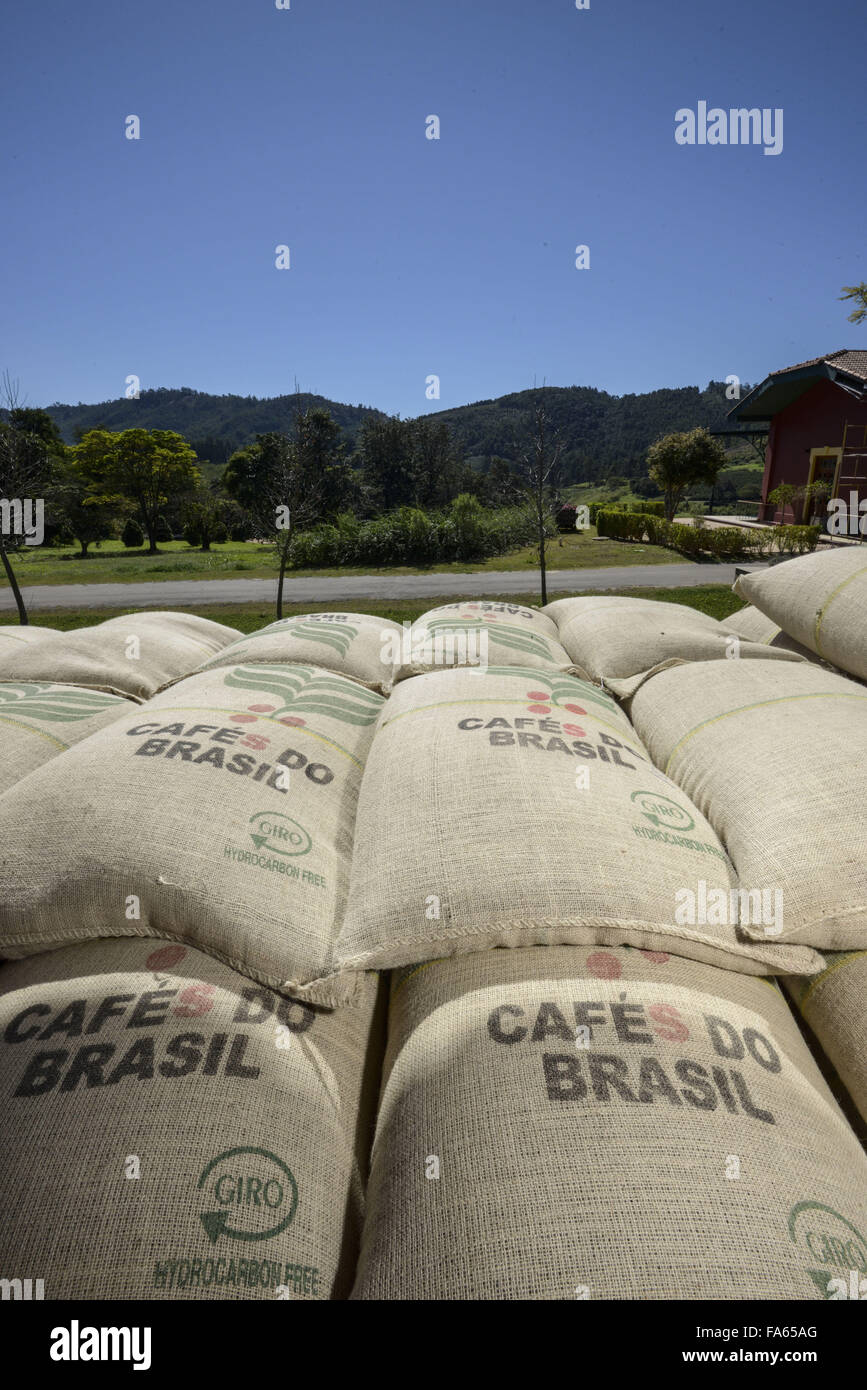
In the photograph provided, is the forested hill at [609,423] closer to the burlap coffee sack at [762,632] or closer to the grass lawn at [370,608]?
the grass lawn at [370,608]

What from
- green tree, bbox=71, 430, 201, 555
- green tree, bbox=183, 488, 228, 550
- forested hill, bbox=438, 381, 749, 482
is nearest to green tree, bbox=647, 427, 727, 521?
green tree, bbox=183, 488, 228, 550

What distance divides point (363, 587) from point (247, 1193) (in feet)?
47.3

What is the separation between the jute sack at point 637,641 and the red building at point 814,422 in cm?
1645

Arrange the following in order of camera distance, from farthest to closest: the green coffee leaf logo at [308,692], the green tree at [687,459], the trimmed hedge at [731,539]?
the green tree at [687,459]
the trimmed hedge at [731,539]
the green coffee leaf logo at [308,692]

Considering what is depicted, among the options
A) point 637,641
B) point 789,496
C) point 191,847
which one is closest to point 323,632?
point 637,641

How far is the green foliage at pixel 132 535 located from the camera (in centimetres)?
3092

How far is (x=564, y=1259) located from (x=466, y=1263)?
169 mm

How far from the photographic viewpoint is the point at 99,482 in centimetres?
3203

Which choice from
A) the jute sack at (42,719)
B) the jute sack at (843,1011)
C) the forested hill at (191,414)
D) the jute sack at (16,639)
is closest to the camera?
the jute sack at (843,1011)

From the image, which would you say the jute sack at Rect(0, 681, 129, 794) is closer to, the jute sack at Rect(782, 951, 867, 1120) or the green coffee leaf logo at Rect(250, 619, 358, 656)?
the green coffee leaf logo at Rect(250, 619, 358, 656)

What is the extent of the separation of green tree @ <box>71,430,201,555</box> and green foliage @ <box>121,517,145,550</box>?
49cm

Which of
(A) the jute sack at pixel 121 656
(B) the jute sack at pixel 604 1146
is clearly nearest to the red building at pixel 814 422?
(A) the jute sack at pixel 121 656

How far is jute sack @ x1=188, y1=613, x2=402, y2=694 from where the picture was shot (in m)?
3.64

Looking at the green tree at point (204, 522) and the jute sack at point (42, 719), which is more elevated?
the green tree at point (204, 522)
